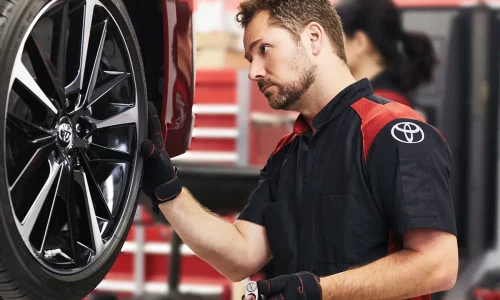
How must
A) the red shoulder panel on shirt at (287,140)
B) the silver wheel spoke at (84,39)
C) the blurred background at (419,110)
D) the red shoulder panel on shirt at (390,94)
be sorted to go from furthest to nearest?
the blurred background at (419,110)
the red shoulder panel on shirt at (390,94)
the red shoulder panel on shirt at (287,140)
the silver wheel spoke at (84,39)

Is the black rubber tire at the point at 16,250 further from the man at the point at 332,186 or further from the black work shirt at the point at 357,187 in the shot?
the black work shirt at the point at 357,187

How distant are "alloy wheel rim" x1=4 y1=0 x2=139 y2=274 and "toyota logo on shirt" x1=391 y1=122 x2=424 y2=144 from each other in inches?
20.9

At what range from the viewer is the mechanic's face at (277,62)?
165 centimetres

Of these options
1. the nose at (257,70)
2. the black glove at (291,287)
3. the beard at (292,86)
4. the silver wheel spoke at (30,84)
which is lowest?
the black glove at (291,287)

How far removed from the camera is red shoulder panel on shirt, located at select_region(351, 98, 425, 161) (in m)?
1.62

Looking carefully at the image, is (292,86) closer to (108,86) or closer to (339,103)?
(339,103)

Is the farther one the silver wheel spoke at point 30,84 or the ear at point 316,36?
the ear at point 316,36

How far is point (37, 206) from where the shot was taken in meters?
1.27

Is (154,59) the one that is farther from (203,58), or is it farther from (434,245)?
(203,58)

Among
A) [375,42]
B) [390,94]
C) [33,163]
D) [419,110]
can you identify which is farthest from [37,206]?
[419,110]

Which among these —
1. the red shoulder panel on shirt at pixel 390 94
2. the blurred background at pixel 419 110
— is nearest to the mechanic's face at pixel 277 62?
the red shoulder panel on shirt at pixel 390 94

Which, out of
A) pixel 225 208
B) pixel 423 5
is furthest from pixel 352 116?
pixel 423 5

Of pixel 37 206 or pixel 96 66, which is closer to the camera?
pixel 37 206

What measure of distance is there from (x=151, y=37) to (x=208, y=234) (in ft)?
1.57
